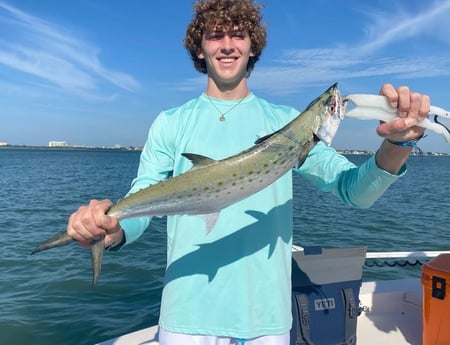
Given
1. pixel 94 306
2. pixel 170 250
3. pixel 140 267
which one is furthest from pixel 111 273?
pixel 170 250

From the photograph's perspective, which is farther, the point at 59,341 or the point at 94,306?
the point at 94,306

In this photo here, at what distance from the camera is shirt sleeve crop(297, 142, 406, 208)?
9.71 ft

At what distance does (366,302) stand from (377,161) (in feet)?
13.2

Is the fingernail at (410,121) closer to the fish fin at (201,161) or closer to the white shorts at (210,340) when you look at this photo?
the fish fin at (201,161)

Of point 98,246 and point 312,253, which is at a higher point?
point 98,246

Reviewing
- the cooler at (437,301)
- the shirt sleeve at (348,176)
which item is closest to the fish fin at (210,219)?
the shirt sleeve at (348,176)

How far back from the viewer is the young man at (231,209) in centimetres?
294

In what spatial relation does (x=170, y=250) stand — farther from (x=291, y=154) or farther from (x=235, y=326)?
(x=291, y=154)

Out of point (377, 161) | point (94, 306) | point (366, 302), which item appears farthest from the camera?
point (94, 306)

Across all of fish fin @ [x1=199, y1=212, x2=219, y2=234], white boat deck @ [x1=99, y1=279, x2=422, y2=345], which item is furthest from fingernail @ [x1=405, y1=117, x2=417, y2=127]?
white boat deck @ [x1=99, y1=279, x2=422, y2=345]

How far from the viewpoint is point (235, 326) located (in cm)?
299

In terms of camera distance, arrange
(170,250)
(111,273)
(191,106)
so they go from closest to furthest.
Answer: (170,250), (191,106), (111,273)

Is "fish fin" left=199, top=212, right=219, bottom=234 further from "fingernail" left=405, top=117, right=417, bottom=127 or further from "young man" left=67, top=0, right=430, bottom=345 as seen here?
"fingernail" left=405, top=117, right=417, bottom=127

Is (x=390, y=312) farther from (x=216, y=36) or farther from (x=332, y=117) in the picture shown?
(x=216, y=36)
